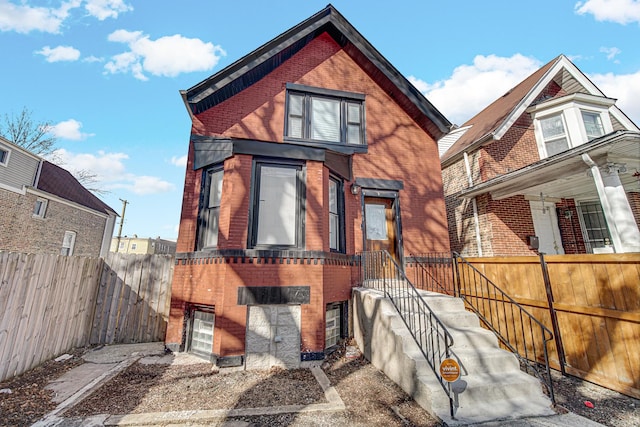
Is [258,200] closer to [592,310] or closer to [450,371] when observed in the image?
[450,371]

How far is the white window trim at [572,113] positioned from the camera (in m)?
9.74

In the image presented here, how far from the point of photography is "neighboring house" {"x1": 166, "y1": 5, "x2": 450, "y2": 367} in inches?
229

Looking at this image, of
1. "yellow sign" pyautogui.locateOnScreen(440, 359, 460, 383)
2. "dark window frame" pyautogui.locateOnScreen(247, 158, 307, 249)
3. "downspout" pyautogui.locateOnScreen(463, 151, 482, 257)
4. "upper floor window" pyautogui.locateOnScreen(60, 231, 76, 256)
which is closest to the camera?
"yellow sign" pyautogui.locateOnScreen(440, 359, 460, 383)

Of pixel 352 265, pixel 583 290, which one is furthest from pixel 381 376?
pixel 583 290

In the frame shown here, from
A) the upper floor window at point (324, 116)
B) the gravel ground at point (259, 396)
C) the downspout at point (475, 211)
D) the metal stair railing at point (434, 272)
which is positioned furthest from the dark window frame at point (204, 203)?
the downspout at point (475, 211)

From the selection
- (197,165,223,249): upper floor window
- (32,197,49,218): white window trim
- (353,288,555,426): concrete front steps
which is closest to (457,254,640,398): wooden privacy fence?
(353,288,555,426): concrete front steps

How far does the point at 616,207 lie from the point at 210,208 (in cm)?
961

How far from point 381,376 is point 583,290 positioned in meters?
3.93

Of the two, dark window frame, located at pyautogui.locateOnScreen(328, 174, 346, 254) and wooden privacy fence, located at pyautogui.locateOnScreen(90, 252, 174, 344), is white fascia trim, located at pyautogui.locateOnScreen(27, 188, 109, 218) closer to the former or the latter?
wooden privacy fence, located at pyautogui.locateOnScreen(90, 252, 174, 344)

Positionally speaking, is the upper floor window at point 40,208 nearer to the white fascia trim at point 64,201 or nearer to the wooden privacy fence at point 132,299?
the white fascia trim at point 64,201

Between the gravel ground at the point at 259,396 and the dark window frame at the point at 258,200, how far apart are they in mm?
2529

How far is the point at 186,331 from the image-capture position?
21.4ft

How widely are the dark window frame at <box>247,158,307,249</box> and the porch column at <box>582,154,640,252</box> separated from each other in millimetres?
6702

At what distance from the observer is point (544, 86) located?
10367 mm
